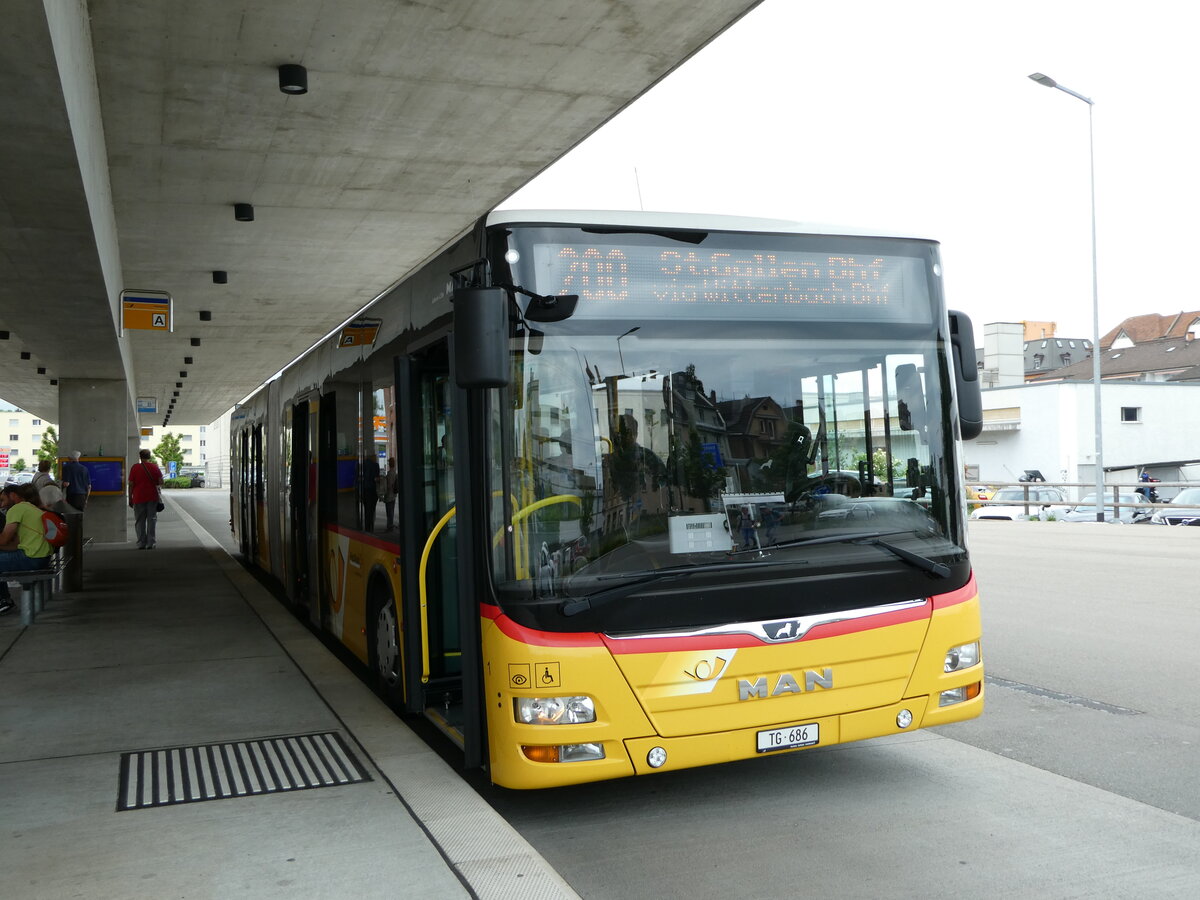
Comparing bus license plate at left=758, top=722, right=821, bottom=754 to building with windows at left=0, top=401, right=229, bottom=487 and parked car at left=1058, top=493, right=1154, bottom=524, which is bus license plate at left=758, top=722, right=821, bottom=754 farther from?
building with windows at left=0, top=401, right=229, bottom=487

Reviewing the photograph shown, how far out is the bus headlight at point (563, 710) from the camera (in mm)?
4852

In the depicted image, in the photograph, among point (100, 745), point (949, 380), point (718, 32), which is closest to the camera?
point (949, 380)

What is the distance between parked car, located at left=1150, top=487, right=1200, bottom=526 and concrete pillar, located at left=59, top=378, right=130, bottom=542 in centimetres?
2413

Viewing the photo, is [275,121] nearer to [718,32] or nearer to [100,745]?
[718,32]

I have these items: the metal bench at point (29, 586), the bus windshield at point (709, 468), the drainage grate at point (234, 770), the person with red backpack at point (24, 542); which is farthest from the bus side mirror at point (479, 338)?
the person with red backpack at point (24, 542)

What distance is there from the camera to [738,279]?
5.39 metres

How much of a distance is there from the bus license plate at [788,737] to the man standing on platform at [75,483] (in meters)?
21.2

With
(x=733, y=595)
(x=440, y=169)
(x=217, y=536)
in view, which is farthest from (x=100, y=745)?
(x=217, y=536)

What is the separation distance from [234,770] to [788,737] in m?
2.99

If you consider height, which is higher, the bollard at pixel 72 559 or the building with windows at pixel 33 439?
the building with windows at pixel 33 439

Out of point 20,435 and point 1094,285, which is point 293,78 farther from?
point 20,435

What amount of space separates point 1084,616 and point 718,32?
671 cm

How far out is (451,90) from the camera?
10.2 m

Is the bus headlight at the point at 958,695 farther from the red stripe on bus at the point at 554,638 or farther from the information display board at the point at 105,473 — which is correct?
the information display board at the point at 105,473
